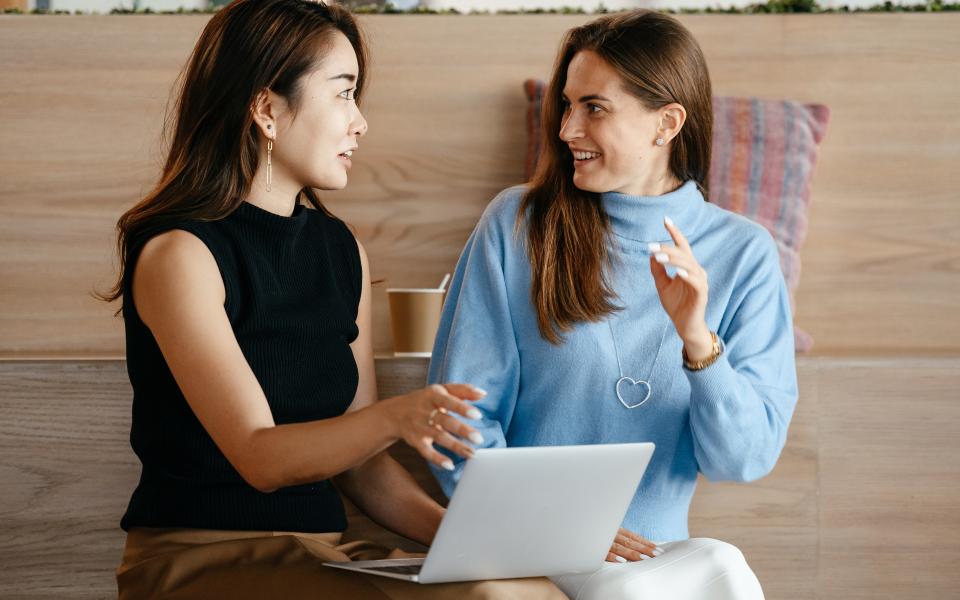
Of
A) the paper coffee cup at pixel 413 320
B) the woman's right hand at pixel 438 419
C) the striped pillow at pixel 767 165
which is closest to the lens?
the woman's right hand at pixel 438 419

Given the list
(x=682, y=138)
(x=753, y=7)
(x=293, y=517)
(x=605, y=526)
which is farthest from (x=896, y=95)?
(x=293, y=517)

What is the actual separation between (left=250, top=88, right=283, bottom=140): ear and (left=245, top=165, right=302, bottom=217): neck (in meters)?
0.05

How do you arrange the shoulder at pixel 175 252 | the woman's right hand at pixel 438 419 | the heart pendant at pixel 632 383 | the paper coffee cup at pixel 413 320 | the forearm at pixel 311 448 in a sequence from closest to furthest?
the woman's right hand at pixel 438 419
the forearm at pixel 311 448
the shoulder at pixel 175 252
the heart pendant at pixel 632 383
the paper coffee cup at pixel 413 320

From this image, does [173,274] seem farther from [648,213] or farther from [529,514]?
[648,213]

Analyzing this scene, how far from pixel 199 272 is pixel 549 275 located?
451 millimetres

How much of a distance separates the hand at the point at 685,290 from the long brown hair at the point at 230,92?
439 millimetres

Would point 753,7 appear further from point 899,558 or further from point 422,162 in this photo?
point 899,558

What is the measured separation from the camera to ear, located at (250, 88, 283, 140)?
1189mm

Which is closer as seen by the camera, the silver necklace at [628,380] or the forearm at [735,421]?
the forearm at [735,421]

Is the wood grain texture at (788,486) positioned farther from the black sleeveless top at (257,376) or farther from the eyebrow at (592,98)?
the eyebrow at (592,98)

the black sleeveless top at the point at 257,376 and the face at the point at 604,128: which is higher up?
the face at the point at 604,128

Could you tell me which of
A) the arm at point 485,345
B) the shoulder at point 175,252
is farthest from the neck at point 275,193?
the arm at point 485,345

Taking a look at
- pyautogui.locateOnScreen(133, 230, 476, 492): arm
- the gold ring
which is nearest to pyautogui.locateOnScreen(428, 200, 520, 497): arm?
pyautogui.locateOnScreen(133, 230, 476, 492): arm

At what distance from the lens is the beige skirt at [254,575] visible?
0.99 metres
